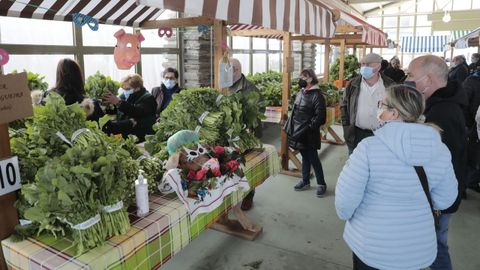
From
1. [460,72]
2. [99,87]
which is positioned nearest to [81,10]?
[99,87]

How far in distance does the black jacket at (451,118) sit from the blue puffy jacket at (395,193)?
1.31ft

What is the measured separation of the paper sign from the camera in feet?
4.39

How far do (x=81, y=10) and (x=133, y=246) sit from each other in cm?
302

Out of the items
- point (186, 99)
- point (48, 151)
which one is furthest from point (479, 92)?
point (48, 151)

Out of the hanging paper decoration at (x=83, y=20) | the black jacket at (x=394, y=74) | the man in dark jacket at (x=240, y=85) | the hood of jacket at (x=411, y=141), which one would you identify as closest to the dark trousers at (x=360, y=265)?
the hood of jacket at (x=411, y=141)

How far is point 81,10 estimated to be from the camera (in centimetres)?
366

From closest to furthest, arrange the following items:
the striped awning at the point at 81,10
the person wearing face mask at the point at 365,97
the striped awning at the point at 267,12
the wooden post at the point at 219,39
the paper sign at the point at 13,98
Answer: the paper sign at the point at 13,98
the striped awning at the point at 267,12
the wooden post at the point at 219,39
the striped awning at the point at 81,10
the person wearing face mask at the point at 365,97

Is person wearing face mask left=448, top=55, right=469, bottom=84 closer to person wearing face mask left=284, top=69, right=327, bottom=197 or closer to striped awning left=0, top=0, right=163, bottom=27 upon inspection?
person wearing face mask left=284, top=69, right=327, bottom=197

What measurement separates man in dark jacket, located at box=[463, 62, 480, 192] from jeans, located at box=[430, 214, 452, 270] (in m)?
1.94

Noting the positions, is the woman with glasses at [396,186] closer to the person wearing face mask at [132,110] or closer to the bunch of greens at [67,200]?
the bunch of greens at [67,200]

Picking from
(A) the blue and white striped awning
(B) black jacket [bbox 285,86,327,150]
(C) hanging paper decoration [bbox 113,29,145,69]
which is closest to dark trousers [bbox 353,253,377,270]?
(B) black jacket [bbox 285,86,327,150]

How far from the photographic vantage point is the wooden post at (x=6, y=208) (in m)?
1.42

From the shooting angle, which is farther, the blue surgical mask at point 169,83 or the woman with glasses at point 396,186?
the blue surgical mask at point 169,83

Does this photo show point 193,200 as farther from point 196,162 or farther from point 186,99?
point 186,99
